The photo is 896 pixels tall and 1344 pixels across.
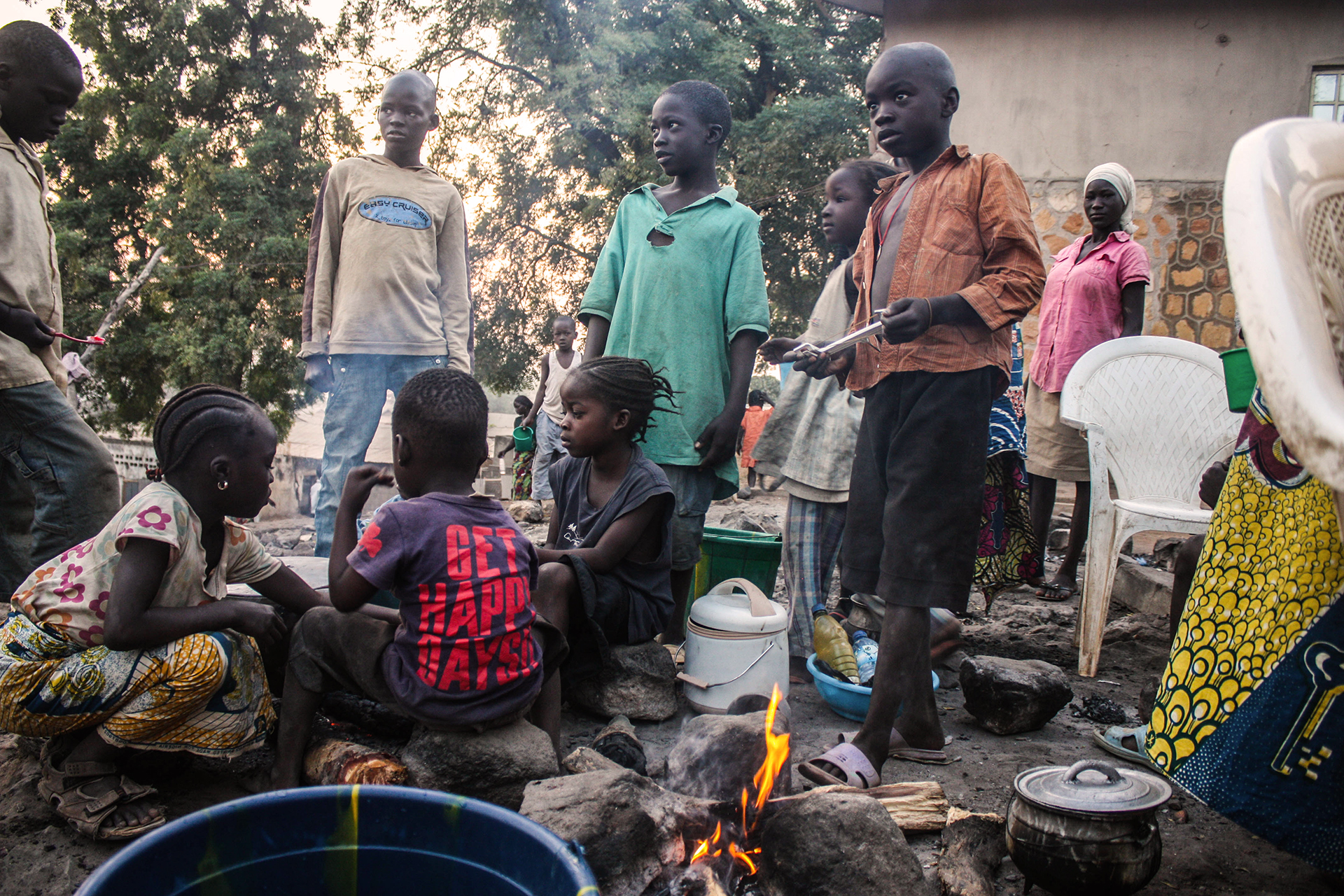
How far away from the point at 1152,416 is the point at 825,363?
1795mm

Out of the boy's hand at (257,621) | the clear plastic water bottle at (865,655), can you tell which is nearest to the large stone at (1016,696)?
the clear plastic water bottle at (865,655)

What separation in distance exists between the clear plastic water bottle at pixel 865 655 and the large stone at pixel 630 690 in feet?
2.20

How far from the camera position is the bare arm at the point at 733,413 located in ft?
10.4

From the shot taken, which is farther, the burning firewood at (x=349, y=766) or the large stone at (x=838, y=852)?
the burning firewood at (x=349, y=766)

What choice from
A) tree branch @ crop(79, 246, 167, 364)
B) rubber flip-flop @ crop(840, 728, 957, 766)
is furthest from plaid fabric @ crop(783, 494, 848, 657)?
tree branch @ crop(79, 246, 167, 364)

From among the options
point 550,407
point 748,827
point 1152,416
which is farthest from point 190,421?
point 550,407

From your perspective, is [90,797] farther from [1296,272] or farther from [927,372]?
[1296,272]

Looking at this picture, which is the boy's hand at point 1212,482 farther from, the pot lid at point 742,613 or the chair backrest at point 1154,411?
the pot lid at point 742,613

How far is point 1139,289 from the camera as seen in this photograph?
4168 mm

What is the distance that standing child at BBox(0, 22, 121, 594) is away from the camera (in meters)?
2.85

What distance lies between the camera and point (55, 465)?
2904 mm

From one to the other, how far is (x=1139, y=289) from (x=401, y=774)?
3.99m

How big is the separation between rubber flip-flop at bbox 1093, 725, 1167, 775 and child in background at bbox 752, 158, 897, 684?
109 cm

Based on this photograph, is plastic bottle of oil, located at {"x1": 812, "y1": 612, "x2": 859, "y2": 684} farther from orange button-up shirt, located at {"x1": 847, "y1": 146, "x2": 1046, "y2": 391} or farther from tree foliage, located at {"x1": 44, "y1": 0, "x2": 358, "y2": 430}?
tree foliage, located at {"x1": 44, "y1": 0, "x2": 358, "y2": 430}
